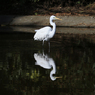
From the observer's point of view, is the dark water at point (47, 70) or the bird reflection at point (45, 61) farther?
the bird reflection at point (45, 61)

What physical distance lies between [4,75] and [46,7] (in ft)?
59.3

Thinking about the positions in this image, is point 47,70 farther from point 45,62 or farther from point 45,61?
point 45,61

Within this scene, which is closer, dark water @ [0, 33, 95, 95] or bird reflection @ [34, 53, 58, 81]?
dark water @ [0, 33, 95, 95]

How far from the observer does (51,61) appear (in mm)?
7824

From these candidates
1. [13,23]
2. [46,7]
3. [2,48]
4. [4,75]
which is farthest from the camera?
[46,7]

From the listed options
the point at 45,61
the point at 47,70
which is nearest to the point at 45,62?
the point at 45,61

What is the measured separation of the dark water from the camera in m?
5.09

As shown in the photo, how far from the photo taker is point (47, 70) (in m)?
6.69

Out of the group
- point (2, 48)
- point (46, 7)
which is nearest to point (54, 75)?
point (2, 48)

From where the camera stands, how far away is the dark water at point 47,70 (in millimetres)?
5090

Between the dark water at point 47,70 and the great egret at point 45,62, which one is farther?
the great egret at point 45,62

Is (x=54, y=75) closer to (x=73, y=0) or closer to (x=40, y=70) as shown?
(x=40, y=70)

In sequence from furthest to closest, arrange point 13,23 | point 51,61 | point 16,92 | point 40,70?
point 13,23
point 51,61
point 40,70
point 16,92

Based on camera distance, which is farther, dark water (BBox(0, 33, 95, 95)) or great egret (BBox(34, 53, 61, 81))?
great egret (BBox(34, 53, 61, 81))
